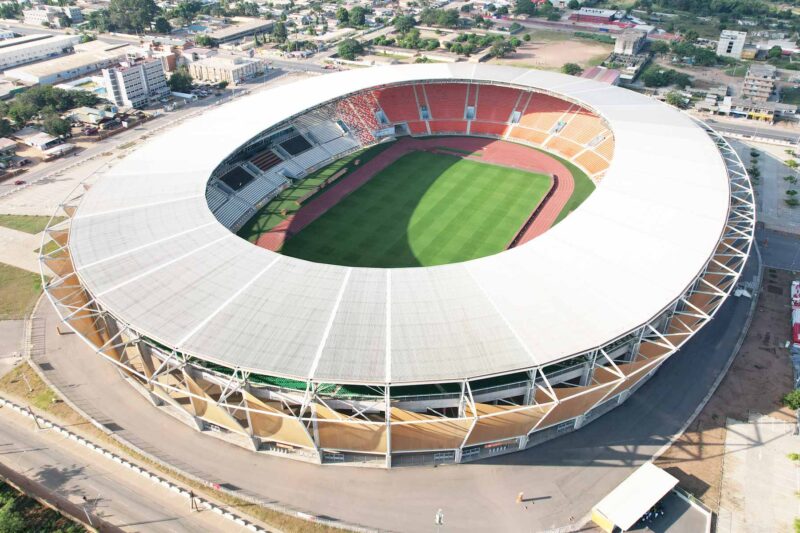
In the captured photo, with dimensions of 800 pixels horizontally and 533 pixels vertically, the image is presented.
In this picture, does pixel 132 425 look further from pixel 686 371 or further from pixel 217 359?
pixel 686 371

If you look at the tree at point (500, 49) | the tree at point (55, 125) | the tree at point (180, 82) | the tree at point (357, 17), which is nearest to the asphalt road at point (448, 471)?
the tree at point (55, 125)

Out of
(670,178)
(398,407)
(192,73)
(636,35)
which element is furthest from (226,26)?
(398,407)

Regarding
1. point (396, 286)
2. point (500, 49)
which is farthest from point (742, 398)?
point (500, 49)

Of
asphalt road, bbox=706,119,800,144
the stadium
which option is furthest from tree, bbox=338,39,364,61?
asphalt road, bbox=706,119,800,144

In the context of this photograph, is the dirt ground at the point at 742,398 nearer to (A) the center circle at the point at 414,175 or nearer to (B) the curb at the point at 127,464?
(A) the center circle at the point at 414,175

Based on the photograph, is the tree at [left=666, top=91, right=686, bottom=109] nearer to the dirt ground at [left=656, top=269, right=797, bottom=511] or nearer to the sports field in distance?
the sports field in distance
